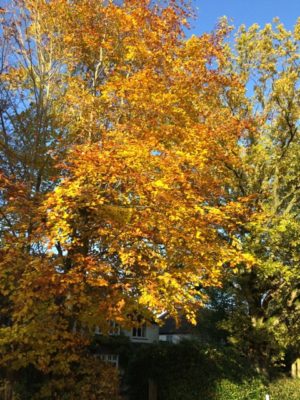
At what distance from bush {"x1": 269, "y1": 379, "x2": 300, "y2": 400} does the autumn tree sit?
7308mm

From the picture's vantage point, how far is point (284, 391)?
16844 millimetres

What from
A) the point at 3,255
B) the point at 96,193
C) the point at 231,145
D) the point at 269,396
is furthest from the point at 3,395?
the point at 231,145

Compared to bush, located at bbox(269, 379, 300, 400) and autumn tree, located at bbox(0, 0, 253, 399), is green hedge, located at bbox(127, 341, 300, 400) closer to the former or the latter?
bush, located at bbox(269, 379, 300, 400)

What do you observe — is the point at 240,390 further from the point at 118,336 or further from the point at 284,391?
the point at 118,336

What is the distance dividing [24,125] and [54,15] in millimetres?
3252

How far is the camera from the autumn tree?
9305 millimetres

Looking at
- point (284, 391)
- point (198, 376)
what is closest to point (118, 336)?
point (198, 376)

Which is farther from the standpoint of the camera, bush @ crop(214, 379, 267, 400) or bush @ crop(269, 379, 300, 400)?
bush @ crop(269, 379, 300, 400)

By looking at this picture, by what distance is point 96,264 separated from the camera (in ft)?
31.5

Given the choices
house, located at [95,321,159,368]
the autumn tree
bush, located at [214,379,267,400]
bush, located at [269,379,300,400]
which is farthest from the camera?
bush, located at [269,379,300,400]

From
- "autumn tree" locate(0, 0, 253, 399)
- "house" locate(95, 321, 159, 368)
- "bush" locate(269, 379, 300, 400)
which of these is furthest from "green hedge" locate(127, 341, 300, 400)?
"autumn tree" locate(0, 0, 253, 399)

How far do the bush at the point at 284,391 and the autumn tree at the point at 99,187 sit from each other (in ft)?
24.0

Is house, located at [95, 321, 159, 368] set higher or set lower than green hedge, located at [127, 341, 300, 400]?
higher

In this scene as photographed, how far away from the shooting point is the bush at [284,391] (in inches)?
653
